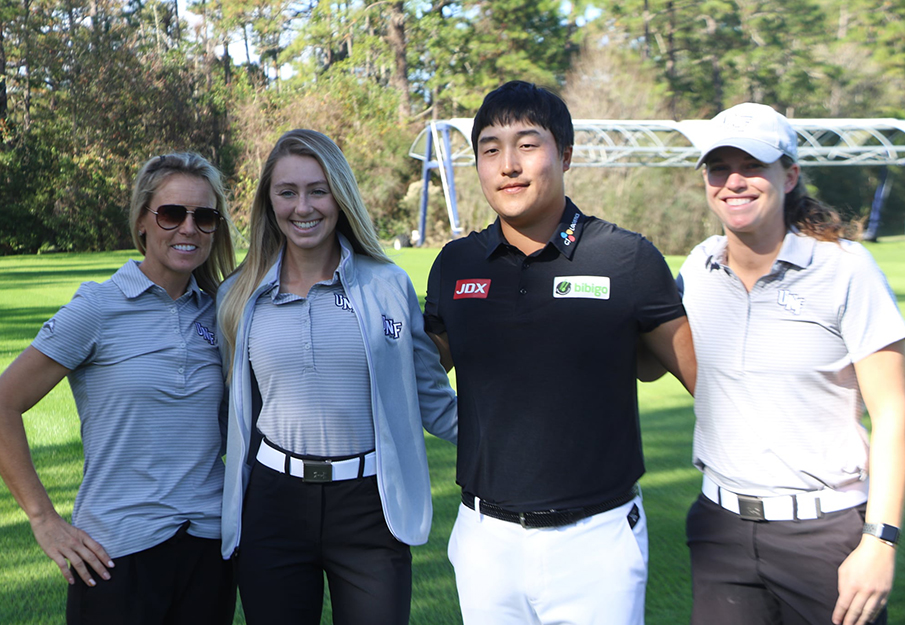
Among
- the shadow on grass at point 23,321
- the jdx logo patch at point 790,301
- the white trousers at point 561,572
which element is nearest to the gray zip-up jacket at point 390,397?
the white trousers at point 561,572

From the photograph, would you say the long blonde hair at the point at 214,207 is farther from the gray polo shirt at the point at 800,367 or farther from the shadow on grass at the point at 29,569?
the shadow on grass at the point at 29,569

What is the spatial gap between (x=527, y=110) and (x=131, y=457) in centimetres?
160

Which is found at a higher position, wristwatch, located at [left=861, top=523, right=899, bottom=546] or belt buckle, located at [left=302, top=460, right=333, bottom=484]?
belt buckle, located at [left=302, top=460, right=333, bottom=484]

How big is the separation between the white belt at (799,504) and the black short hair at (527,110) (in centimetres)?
113

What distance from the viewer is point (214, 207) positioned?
3104mm

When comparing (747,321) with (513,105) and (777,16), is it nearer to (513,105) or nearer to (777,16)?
(513,105)

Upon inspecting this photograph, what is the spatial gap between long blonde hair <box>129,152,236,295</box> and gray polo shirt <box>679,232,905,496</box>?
5.91 ft

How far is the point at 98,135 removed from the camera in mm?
38500

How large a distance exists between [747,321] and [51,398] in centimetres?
793

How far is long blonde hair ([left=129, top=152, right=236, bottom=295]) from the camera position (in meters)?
3.02

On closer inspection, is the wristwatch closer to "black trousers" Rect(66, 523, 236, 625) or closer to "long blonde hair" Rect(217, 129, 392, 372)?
"long blonde hair" Rect(217, 129, 392, 372)

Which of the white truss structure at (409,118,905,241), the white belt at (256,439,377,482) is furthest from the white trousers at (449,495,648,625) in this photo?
the white truss structure at (409,118,905,241)

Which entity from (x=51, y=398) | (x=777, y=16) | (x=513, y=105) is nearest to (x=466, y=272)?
(x=513, y=105)

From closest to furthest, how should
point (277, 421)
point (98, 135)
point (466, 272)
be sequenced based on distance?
point (466, 272), point (277, 421), point (98, 135)
